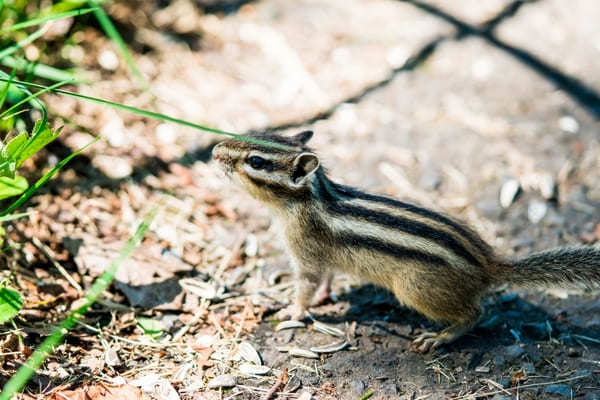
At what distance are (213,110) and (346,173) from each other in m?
1.53

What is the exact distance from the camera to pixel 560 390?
3.34 m

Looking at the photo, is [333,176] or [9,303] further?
[333,176]

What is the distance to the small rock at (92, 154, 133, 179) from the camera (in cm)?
500

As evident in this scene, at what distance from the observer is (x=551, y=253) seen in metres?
3.63

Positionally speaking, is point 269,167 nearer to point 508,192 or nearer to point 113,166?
point 113,166

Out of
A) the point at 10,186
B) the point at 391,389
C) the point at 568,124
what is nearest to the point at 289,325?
the point at 391,389

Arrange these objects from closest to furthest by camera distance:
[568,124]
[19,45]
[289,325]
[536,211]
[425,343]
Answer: [19,45]
[425,343]
[289,325]
[536,211]
[568,124]

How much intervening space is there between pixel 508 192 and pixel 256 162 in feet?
8.24

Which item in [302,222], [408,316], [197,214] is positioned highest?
[302,222]

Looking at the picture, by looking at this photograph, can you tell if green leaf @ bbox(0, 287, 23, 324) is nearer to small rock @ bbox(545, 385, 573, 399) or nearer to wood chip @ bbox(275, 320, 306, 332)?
wood chip @ bbox(275, 320, 306, 332)

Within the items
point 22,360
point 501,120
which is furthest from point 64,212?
point 501,120

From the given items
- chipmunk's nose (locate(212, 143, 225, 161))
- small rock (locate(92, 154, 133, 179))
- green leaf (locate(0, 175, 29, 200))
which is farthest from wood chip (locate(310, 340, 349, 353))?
small rock (locate(92, 154, 133, 179))

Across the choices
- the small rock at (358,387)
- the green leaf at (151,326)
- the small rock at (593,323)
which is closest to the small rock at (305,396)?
the small rock at (358,387)

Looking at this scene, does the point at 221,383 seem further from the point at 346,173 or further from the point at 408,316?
the point at 346,173
